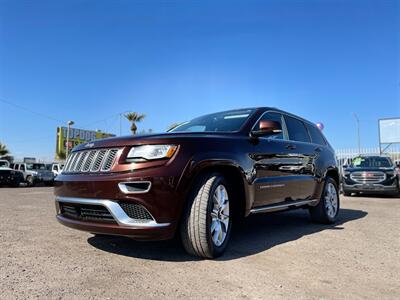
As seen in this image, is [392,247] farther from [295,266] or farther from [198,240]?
[198,240]

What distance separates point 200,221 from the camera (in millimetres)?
3383

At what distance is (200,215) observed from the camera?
11.1 feet

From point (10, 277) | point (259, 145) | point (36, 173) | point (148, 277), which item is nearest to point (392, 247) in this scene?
point (259, 145)

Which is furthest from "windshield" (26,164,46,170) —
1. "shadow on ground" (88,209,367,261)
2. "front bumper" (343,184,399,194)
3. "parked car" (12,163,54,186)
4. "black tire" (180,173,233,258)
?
"black tire" (180,173,233,258)

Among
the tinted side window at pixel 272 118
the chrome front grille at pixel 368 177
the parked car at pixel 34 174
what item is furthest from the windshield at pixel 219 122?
the parked car at pixel 34 174

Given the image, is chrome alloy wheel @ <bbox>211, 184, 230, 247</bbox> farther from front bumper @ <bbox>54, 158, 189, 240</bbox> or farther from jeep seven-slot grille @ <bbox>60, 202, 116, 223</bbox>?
jeep seven-slot grille @ <bbox>60, 202, 116, 223</bbox>

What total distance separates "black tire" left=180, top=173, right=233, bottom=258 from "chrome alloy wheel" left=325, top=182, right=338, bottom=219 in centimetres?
333

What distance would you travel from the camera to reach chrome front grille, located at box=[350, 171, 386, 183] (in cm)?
1240

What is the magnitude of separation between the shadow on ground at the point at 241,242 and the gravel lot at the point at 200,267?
0.01 metres

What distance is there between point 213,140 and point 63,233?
2523 mm

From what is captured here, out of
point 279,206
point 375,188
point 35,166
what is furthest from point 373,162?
point 35,166

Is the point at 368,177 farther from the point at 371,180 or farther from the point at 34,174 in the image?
the point at 34,174

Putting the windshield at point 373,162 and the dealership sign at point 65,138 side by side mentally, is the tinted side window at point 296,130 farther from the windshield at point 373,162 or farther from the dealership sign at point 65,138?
the dealership sign at point 65,138

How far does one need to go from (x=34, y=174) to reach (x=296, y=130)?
75.9 feet
